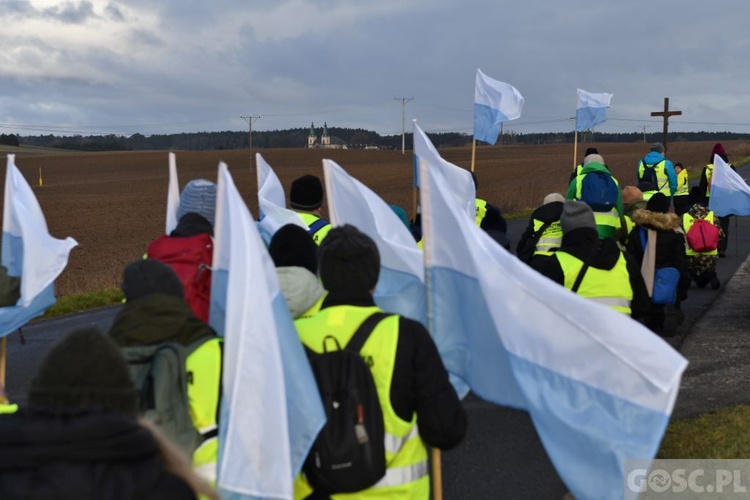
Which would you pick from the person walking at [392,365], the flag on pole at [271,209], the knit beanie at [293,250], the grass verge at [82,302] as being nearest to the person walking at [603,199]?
the flag on pole at [271,209]

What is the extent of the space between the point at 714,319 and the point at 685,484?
17.0 feet

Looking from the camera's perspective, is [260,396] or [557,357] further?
[557,357]

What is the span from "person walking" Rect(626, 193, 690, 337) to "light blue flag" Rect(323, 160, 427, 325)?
12.1ft

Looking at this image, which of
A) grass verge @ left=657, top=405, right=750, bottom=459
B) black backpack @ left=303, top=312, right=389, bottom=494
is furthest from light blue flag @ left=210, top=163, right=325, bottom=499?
grass verge @ left=657, top=405, right=750, bottom=459

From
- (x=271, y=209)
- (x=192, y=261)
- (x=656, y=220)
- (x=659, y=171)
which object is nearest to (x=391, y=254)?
(x=192, y=261)

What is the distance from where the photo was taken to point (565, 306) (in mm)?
3268

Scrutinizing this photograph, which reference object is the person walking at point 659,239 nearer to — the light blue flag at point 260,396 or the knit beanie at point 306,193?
the knit beanie at point 306,193

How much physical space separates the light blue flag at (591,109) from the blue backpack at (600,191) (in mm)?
8165

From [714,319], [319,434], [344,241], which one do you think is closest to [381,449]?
[319,434]

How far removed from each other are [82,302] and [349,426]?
1028cm

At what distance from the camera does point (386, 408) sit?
308 cm

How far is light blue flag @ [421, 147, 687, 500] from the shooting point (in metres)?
3.09

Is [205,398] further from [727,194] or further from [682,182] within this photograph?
[682,182]

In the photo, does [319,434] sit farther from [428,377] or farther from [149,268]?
[149,268]
